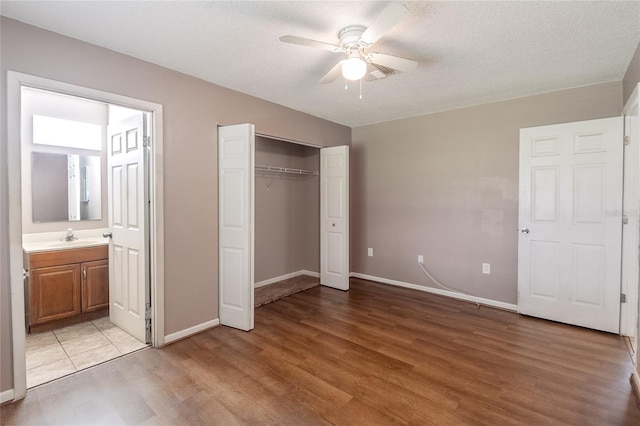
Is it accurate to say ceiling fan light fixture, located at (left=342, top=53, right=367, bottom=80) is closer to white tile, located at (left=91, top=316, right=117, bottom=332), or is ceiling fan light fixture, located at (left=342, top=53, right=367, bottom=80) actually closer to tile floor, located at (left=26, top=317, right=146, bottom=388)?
tile floor, located at (left=26, top=317, right=146, bottom=388)

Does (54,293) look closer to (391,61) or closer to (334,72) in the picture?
(334,72)

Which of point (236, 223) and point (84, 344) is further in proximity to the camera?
point (236, 223)

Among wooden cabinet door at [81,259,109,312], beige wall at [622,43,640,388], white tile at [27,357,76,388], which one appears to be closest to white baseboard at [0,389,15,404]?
white tile at [27,357,76,388]

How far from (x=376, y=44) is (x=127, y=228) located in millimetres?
2835

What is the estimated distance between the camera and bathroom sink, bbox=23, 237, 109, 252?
2.99 m

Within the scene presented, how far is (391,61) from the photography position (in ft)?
7.19

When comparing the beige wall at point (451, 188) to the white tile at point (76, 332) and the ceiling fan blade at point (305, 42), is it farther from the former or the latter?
the white tile at point (76, 332)

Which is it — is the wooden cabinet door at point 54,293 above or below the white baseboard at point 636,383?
above

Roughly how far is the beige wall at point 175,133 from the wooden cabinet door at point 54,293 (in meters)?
1.22

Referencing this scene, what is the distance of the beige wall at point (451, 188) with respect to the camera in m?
3.54

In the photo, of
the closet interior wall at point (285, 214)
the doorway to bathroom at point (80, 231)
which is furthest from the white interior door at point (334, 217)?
the doorway to bathroom at point (80, 231)

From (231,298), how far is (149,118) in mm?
1901

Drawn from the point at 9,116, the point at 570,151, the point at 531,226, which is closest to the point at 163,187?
the point at 9,116

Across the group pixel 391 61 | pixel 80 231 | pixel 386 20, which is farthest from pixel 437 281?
pixel 80 231
